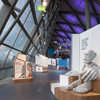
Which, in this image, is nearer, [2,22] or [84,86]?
[84,86]

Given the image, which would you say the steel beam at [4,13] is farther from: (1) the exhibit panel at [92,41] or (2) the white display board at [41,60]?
(2) the white display board at [41,60]

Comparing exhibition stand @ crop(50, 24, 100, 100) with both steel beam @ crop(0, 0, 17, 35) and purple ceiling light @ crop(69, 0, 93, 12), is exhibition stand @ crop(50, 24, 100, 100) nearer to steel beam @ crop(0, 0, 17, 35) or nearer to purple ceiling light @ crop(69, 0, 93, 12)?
steel beam @ crop(0, 0, 17, 35)

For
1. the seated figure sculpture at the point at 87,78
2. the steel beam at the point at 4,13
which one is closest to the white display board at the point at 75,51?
the seated figure sculpture at the point at 87,78

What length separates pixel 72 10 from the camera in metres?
14.5

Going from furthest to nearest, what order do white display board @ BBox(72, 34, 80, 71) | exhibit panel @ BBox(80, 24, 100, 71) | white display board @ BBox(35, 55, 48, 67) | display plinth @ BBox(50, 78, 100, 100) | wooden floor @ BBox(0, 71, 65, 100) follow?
white display board @ BBox(35, 55, 48, 67) < white display board @ BBox(72, 34, 80, 71) < exhibit panel @ BBox(80, 24, 100, 71) < wooden floor @ BBox(0, 71, 65, 100) < display plinth @ BBox(50, 78, 100, 100)

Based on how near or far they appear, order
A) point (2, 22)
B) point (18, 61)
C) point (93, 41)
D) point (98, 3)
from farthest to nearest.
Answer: point (98, 3) < point (18, 61) < point (2, 22) < point (93, 41)

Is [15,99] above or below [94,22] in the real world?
below

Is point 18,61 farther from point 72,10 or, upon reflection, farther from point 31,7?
point 72,10

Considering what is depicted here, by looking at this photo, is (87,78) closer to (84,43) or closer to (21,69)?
(84,43)

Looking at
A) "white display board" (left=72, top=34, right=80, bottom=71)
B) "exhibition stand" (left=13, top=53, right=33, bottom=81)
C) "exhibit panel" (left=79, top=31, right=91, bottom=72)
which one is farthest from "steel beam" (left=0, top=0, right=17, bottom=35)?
"exhibit panel" (left=79, top=31, right=91, bottom=72)

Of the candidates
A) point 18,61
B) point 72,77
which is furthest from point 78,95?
point 18,61

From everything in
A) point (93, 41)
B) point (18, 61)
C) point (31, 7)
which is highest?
point (31, 7)

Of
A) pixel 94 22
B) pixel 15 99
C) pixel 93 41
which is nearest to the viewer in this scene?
pixel 15 99

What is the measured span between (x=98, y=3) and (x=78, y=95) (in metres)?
10.2
